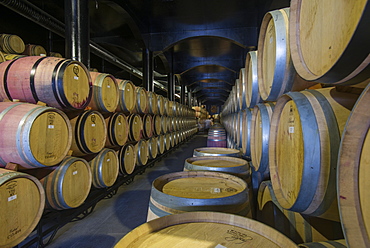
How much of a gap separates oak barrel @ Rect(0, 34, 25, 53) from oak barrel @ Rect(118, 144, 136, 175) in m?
3.57

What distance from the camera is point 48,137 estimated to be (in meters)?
2.59

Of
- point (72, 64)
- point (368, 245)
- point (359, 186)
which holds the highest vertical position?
A: point (72, 64)

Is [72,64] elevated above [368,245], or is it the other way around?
[72,64]

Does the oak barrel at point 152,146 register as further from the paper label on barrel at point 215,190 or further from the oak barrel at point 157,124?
the paper label on barrel at point 215,190

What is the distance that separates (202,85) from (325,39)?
23817 mm

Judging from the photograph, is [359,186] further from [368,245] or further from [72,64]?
[72,64]

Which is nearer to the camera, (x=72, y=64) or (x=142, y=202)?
(x=72, y=64)

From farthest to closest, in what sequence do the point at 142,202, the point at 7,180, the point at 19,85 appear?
the point at 142,202
the point at 19,85
the point at 7,180

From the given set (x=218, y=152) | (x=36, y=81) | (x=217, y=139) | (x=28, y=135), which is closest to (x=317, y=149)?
(x=218, y=152)

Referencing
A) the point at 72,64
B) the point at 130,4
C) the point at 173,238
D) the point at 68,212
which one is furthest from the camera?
the point at 130,4

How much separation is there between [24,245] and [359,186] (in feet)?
11.3

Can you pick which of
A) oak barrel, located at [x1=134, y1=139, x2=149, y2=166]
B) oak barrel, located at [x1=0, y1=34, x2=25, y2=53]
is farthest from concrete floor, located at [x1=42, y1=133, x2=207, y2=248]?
oak barrel, located at [x1=0, y1=34, x2=25, y2=53]

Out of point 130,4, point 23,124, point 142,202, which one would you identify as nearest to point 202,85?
point 130,4

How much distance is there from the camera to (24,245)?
2572 millimetres
